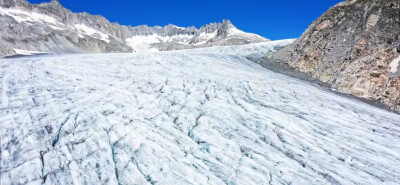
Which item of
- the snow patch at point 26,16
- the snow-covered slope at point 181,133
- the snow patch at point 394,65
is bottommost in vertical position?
the snow-covered slope at point 181,133

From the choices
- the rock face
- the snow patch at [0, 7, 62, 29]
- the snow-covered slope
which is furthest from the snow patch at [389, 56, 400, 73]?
the snow patch at [0, 7, 62, 29]

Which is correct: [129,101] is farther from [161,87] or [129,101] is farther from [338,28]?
[338,28]

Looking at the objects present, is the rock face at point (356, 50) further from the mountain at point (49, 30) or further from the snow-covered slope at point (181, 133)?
the mountain at point (49, 30)

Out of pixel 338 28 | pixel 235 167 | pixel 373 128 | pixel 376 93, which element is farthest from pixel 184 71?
pixel 338 28

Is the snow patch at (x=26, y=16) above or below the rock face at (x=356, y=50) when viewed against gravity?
above

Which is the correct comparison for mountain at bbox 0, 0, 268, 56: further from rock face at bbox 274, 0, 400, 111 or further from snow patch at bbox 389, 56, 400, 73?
snow patch at bbox 389, 56, 400, 73

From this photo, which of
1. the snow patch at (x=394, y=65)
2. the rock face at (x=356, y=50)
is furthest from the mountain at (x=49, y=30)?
the snow patch at (x=394, y=65)
